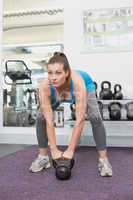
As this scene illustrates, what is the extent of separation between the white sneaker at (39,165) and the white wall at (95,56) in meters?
1.58

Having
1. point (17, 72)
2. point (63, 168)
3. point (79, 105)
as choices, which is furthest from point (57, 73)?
point (17, 72)

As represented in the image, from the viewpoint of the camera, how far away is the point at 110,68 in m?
3.64

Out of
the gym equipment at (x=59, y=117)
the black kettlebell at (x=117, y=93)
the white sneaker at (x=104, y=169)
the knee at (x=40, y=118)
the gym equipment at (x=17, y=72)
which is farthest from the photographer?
the gym equipment at (x=17, y=72)

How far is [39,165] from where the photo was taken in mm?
2283

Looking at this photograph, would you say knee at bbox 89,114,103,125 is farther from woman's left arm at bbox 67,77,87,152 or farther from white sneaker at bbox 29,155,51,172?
white sneaker at bbox 29,155,51,172

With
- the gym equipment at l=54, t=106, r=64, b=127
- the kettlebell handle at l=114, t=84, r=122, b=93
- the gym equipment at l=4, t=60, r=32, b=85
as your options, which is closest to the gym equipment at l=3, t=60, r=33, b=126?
the gym equipment at l=4, t=60, r=32, b=85

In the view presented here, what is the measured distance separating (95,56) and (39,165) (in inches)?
71.0

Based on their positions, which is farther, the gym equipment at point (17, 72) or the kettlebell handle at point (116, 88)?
the gym equipment at point (17, 72)

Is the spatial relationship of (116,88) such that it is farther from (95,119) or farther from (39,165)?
(39,165)

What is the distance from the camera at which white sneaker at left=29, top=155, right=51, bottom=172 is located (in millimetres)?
2262

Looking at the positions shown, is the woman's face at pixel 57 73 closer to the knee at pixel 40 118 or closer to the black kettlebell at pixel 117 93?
the knee at pixel 40 118

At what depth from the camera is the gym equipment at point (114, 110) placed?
3291 mm

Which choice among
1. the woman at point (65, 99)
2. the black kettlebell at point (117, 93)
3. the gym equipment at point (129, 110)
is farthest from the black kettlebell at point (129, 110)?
the woman at point (65, 99)

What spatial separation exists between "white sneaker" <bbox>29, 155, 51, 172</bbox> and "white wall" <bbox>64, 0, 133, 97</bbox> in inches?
62.1
